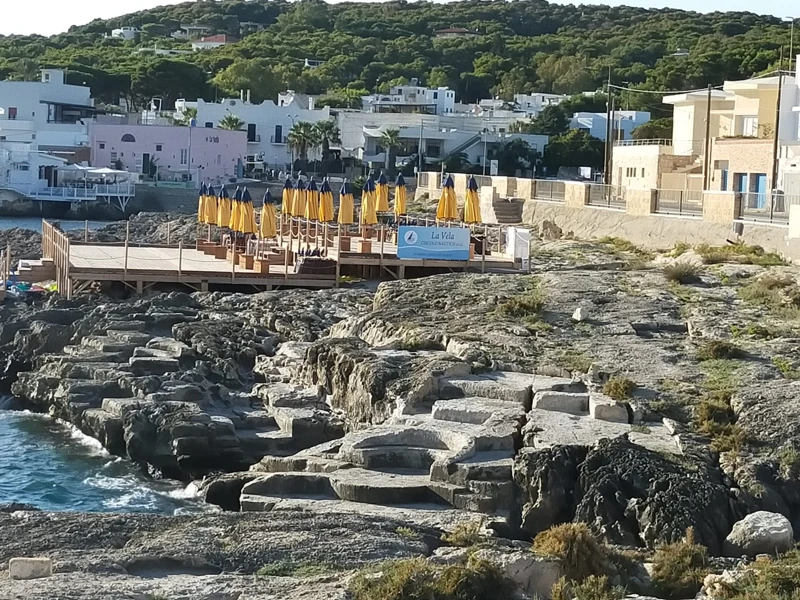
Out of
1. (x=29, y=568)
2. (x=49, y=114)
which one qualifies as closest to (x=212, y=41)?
(x=49, y=114)

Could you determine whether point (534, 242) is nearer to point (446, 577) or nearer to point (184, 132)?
point (446, 577)

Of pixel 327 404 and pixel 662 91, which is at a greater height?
pixel 662 91

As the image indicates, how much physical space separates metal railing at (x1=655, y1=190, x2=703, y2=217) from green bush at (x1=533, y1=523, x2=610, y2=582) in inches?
1071

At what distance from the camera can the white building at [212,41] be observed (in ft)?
566

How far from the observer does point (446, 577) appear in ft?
44.2

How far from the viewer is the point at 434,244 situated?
3797 centimetres

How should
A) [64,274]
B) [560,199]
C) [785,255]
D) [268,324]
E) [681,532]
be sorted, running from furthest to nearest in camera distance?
[560,199] → [64,274] → [785,255] → [268,324] → [681,532]

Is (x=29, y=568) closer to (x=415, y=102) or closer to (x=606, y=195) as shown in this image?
(x=606, y=195)

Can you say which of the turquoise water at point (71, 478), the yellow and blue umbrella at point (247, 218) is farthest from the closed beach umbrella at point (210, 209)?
the turquoise water at point (71, 478)

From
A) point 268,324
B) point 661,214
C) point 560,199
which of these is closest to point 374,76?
point 560,199

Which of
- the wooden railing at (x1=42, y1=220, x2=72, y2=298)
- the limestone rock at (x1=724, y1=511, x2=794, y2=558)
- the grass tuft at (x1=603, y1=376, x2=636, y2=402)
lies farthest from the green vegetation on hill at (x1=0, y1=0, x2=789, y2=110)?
the limestone rock at (x1=724, y1=511, x2=794, y2=558)

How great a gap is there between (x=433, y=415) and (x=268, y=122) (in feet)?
293

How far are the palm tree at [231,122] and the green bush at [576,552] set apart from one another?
9185cm

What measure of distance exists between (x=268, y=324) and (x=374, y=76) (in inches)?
4383
